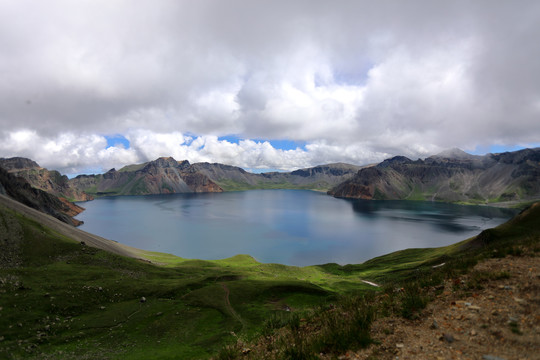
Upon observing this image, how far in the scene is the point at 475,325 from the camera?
8.63 m

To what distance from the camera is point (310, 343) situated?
9945mm

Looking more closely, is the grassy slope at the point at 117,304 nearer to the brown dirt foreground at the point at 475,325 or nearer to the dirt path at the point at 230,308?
the dirt path at the point at 230,308

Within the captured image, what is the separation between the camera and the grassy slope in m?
25.1

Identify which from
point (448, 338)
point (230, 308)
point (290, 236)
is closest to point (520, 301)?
point (448, 338)

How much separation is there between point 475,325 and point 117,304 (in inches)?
1655

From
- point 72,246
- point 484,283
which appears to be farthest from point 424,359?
point 72,246

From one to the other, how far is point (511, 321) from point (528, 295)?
2.21 meters

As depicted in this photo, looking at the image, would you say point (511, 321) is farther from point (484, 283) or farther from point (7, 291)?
point (7, 291)

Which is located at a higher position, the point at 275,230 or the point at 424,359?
the point at 424,359

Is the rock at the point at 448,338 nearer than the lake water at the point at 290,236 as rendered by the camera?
Yes

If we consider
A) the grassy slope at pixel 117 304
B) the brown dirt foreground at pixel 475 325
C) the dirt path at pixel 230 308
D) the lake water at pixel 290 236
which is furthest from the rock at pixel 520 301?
the lake water at pixel 290 236

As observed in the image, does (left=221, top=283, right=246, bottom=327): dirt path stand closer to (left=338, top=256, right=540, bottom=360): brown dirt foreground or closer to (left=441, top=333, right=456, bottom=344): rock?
(left=338, top=256, right=540, bottom=360): brown dirt foreground

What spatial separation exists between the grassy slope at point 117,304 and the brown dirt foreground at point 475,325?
4.40 m

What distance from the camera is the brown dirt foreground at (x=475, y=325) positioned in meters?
7.43
